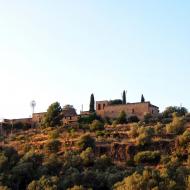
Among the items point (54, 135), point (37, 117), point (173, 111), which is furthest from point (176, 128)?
point (37, 117)

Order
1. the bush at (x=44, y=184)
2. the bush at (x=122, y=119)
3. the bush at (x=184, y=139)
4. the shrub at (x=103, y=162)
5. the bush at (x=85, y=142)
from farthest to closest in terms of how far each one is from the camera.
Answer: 1. the bush at (x=122, y=119)
2. the bush at (x=85, y=142)
3. the bush at (x=184, y=139)
4. the shrub at (x=103, y=162)
5. the bush at (x=44, y=184)

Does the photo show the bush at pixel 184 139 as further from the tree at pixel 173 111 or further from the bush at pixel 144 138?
the tree at pixel 173 111

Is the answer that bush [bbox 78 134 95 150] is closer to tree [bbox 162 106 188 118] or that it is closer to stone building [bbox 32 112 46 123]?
tree [bbox 162 106 188 118]

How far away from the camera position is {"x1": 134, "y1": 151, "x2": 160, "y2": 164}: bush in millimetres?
49969

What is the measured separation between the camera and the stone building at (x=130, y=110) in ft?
244

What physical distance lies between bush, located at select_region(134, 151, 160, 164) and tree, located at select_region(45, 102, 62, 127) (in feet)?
76.0

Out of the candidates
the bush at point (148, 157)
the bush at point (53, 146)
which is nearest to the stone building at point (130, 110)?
the bush at point (53, 146)

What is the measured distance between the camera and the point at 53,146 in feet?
180

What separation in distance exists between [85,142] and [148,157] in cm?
740

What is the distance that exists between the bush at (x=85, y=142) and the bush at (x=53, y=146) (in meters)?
2.25

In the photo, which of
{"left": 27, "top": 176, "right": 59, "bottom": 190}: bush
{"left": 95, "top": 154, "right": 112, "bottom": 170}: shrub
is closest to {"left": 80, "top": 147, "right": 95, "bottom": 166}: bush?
{"left": 95, "top": 154, "right": 112, "bottom": 170}: shrub

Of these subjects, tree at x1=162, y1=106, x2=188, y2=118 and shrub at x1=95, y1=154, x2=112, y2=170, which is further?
tree at x1=162, y1=106, x2=188, y2=118

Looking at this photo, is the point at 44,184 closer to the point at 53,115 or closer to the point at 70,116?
the point at 53,115

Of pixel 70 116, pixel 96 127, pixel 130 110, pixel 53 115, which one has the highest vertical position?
pixel 130 110
